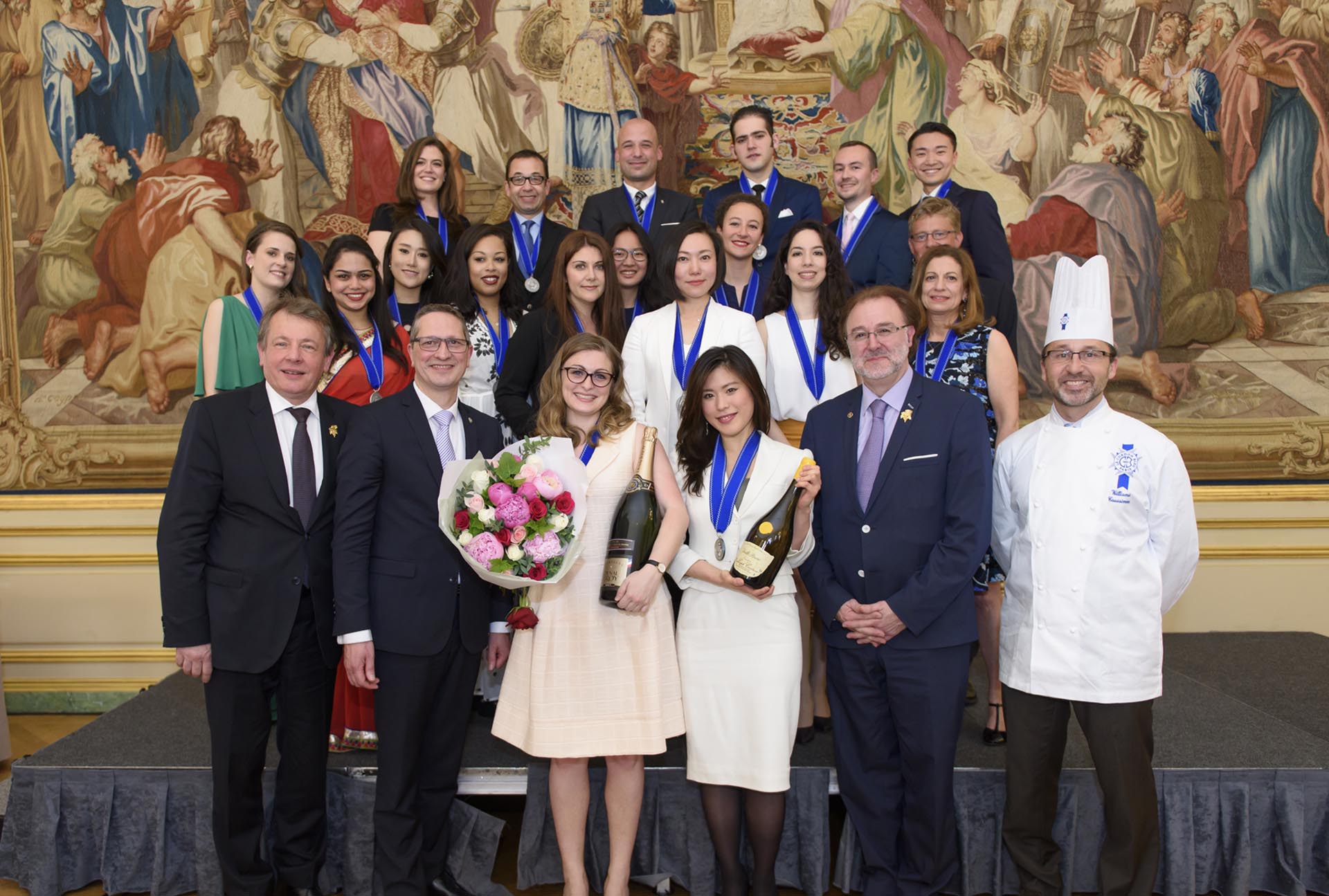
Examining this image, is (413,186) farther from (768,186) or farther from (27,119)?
(27,119)

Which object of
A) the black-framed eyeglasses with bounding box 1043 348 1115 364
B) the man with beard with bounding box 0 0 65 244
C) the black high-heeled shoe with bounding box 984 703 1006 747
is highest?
the man with beard with bounding box 0 0 65 244

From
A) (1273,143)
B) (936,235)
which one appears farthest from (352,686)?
(1273,143)

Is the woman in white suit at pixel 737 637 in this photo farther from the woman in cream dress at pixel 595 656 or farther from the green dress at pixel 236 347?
the green dress at pixel 236 347

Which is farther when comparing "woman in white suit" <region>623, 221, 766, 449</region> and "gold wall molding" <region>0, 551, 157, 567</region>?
"gold wall molding" <region>0, 551, 157, 567</region>

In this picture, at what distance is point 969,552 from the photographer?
281cm

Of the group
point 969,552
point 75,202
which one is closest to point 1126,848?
point 969,552

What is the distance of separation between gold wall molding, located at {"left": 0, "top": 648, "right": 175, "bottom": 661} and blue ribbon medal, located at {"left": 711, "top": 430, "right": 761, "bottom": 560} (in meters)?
4.36

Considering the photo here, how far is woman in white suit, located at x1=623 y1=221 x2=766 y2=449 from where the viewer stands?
3.51 meters

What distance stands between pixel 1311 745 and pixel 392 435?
138 inches

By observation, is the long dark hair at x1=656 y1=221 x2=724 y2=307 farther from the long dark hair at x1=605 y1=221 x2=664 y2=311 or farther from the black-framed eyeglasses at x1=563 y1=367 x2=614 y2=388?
the black-framed eyeglasses at x1=563 y1=367 x2=614 y2=388

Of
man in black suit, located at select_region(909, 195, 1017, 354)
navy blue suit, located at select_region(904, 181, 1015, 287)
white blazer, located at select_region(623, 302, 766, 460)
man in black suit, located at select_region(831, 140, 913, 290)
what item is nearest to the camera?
white blazer, located at select_region(623, 302, 766, 460)

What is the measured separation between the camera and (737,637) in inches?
114

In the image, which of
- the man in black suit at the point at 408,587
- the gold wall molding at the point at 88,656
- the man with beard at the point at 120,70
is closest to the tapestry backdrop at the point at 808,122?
the man with beard at the point at 120,70

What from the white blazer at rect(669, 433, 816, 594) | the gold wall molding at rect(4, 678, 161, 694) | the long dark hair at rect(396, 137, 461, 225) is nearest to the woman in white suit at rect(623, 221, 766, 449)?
the white blazer at rect(669, 433, 816, 594)
